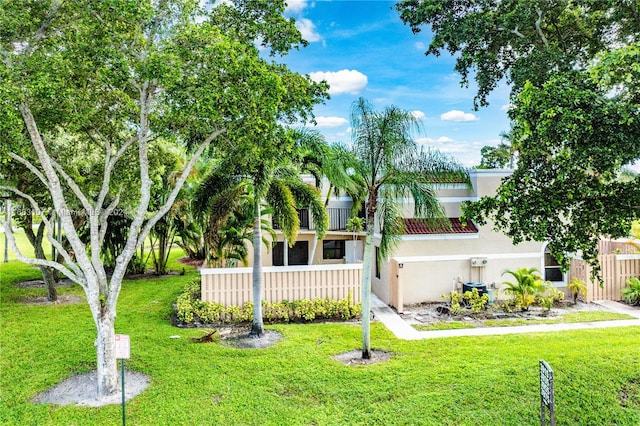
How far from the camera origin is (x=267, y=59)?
9.92 meters

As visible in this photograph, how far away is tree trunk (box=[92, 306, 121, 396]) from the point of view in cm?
830

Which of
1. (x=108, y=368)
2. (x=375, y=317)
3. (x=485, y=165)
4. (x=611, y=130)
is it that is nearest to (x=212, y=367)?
(x=108, y=368)

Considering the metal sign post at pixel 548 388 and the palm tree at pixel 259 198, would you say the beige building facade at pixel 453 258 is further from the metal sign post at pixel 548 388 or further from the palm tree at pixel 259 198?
the metal sign post at pixel 548 388

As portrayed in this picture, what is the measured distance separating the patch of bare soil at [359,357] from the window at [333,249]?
38.7 ft

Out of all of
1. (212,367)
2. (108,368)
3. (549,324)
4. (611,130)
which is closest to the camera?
(611,130)

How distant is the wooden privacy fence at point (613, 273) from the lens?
15.8 m

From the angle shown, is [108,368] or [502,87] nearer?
[108,368]

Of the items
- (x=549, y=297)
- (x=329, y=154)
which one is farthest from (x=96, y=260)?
(x=549, y=297)

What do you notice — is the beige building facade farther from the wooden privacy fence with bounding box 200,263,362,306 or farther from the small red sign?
the small red sign

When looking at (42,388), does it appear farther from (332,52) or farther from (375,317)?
(332,52)

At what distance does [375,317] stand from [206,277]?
5.27 meters

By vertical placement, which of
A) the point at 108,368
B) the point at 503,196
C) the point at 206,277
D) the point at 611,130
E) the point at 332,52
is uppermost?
the point at 332,52

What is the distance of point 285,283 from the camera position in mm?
13648

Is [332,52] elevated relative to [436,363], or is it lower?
elevated
